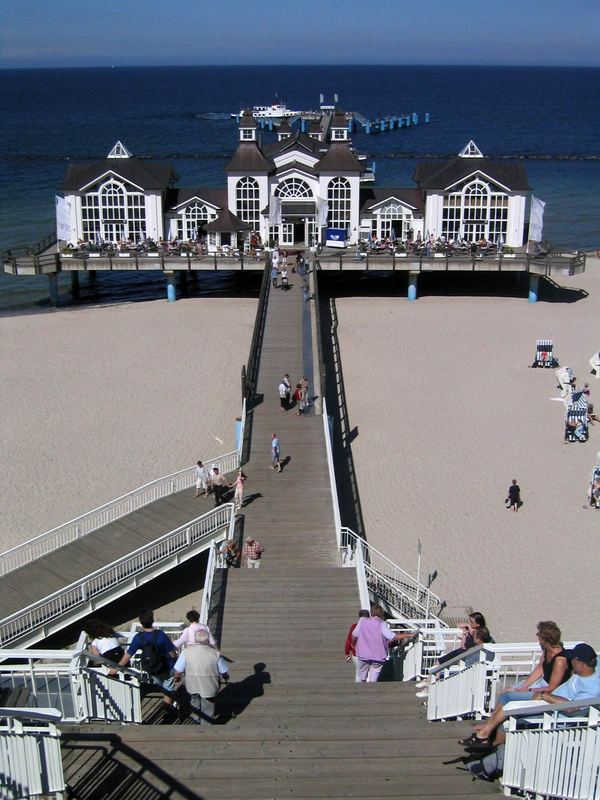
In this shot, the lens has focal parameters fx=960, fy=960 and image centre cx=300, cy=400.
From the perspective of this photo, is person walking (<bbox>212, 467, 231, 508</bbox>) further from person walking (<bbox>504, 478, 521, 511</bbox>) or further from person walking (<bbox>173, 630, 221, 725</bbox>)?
person walking (<bbox>173, 630, 221, 725</bbox>)

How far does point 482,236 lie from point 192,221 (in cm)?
1180

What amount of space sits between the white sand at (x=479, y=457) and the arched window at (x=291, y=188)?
6.08 meters

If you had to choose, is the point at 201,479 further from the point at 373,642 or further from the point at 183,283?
the point at 183,283

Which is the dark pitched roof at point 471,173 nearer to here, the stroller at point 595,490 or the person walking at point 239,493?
the stroller at point 595,490

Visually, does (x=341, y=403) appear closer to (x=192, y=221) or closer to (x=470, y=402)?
(x=470, y=402)

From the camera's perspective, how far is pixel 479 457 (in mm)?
22250

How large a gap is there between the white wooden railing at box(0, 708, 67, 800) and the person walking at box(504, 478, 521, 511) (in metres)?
13.7

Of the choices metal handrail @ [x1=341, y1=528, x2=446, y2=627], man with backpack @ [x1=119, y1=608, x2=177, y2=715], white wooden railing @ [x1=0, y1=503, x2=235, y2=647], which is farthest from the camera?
metal handrail @ [x1=341, y1=528, x2=446, y2=627]

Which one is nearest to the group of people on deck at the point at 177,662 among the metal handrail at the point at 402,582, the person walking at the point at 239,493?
the metal handrail at the point at 402,582

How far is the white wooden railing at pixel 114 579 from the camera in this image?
1429 centimetres

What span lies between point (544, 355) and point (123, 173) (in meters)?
19.3

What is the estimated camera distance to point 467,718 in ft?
28.0

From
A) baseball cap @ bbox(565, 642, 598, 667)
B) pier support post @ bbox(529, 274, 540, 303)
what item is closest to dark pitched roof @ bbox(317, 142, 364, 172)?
pier support post @ bbox(529, 274, 540, 303)

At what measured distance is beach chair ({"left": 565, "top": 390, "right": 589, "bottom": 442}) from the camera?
22969mm
